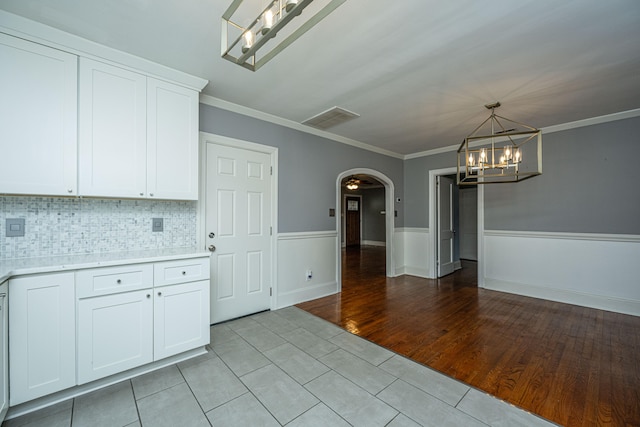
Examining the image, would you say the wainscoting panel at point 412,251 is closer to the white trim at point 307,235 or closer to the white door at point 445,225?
the white door at point 445,225

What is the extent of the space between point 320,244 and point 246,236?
4.13 ft

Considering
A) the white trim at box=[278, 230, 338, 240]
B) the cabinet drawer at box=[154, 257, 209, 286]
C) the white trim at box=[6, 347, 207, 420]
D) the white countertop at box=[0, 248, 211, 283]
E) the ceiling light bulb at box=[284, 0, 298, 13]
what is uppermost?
the ceiling light bulb at box=[284, 0, 298, 13]

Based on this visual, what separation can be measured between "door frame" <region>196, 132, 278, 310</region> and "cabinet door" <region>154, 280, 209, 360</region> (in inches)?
26.2

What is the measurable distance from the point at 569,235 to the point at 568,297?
35.8 inches

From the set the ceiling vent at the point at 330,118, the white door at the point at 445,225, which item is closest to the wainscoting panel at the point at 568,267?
the white door at the point at 445,225

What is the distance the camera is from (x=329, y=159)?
4.23m

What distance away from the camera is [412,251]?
5.60 m

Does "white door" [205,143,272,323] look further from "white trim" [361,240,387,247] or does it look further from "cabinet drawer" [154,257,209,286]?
"white trim" [361,240,387,247]

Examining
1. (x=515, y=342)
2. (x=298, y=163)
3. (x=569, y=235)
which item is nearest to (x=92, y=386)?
(x=298, y=163)

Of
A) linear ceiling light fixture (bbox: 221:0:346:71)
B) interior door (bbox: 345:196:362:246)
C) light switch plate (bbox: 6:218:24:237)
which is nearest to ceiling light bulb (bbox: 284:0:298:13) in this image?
linear ceiling light fixture (bbox: 221:0:346:71)

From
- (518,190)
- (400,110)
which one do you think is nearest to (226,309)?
(400,110)

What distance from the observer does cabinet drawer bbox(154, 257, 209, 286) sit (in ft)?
7.02

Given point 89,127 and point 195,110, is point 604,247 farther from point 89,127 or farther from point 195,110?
point 89,127

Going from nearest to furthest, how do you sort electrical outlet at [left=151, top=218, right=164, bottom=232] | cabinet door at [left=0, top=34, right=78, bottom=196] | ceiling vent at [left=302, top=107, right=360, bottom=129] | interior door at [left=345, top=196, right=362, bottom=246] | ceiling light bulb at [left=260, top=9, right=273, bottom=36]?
1. ceiling light bulb at [left=260, top=9, right=273, bottom=36]
2. cabinet door at [left=0, top=34, right=78, bottom=196]
3. electrical outlet at [left=151, top=218, right=164, bottom=232]
4. ceiling vent at [left=302, top=107, right=360, bottom=129]
5. interior door at [left=345, top=196, right=362, bottom=246]
